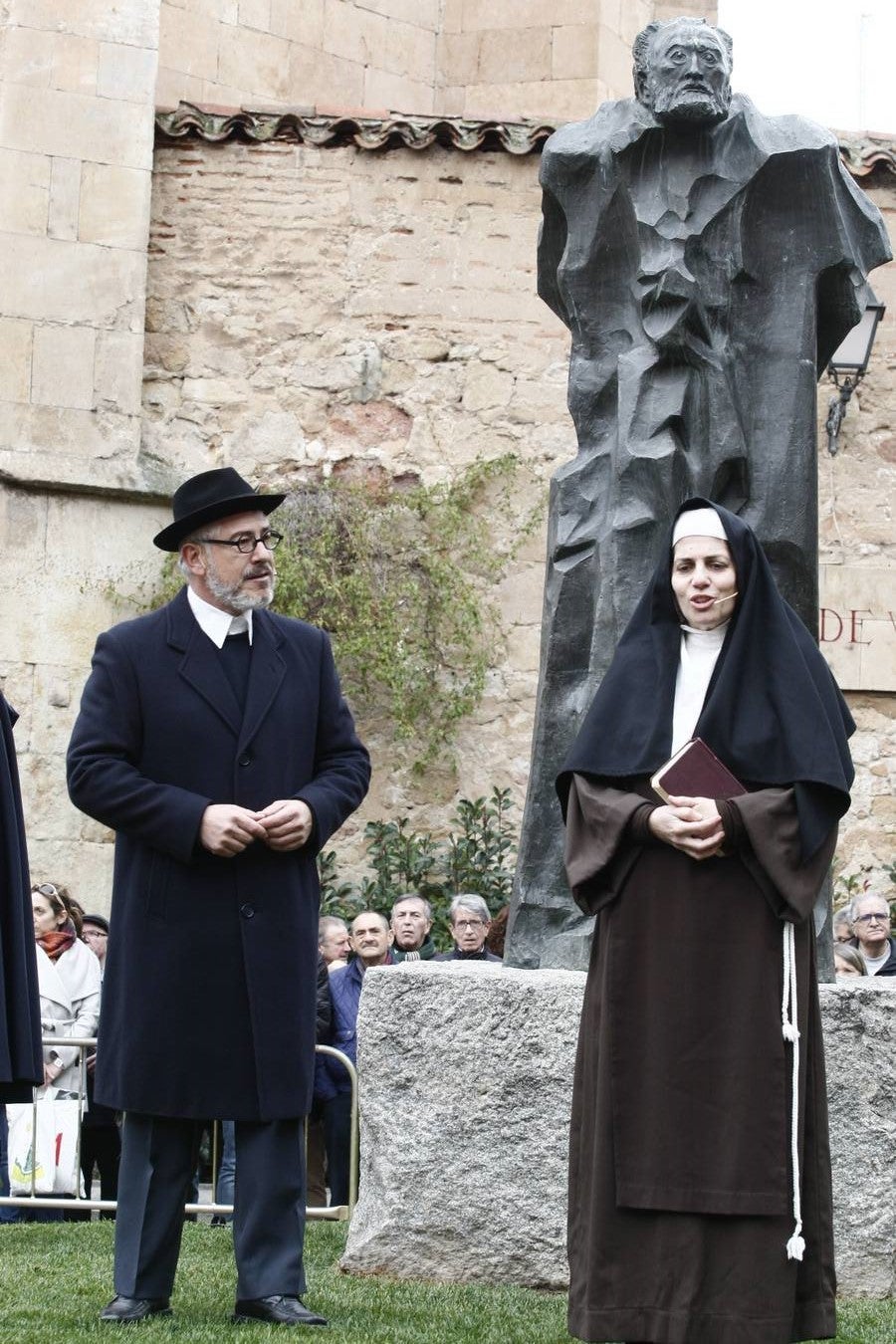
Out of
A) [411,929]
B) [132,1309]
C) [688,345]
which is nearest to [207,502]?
[688,345]

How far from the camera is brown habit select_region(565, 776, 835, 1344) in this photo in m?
4.00

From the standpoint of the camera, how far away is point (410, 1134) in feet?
18.1

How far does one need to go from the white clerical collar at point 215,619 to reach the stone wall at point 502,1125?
3.42 ft

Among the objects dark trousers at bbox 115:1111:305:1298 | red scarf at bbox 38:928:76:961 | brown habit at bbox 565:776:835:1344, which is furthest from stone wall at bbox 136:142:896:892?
brown habit at bbox 565:776:835:1344

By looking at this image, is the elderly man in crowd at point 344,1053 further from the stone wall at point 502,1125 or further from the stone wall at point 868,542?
the stone wall at point 868,542

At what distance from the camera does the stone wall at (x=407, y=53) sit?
16.0m

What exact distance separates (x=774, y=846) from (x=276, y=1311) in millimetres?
1661

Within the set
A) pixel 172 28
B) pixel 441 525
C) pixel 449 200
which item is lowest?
pixel 441 525

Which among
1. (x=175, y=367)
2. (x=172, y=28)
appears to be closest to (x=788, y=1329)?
(x=175, y=367)

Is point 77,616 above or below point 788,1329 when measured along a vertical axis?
above

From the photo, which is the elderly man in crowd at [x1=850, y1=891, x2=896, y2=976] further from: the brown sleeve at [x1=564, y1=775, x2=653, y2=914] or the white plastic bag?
the brown sleeve at [x1=564, y1=775, x2=653, y2=914]

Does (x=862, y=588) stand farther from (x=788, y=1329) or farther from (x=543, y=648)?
(x=788, y=1329)

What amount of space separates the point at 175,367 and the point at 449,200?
207 centimetres

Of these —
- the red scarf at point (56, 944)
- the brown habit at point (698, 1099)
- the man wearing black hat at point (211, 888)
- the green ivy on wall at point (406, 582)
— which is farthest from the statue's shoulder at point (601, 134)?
the green ivy on wall at point (406, 582)
